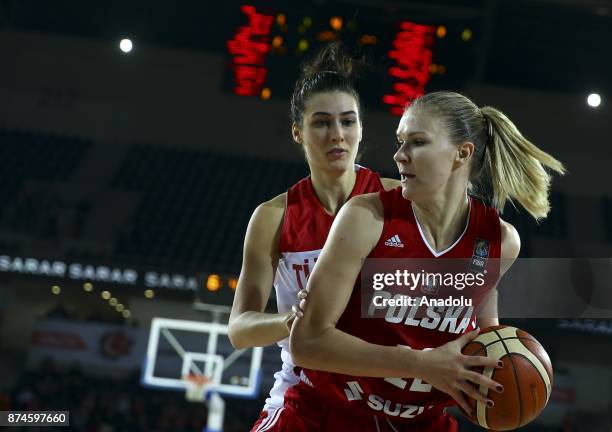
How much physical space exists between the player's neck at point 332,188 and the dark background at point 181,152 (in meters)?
6.32

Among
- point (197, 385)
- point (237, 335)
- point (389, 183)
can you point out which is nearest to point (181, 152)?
point (197, 385)

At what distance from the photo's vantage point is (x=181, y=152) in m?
14.4

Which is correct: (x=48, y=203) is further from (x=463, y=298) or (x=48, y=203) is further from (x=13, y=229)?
(x=463, y=298)

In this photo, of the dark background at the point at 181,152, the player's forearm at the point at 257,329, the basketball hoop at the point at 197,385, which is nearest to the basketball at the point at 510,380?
the player's forearm at the point at 257,329

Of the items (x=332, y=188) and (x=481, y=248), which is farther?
(x=332, y=188)

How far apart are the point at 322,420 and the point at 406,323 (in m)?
0.44

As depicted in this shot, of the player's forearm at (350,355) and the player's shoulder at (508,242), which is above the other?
the player's shoulder at (508,242)

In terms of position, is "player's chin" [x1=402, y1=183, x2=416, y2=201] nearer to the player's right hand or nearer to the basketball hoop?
the player's right hand

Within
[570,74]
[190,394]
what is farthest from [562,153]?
[190,394]

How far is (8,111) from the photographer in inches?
571

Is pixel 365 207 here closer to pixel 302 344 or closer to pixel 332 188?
pixel 302 344

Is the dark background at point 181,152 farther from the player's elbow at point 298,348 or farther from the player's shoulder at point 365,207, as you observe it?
the player's elbow at point 298,348

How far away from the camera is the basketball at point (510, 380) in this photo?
7.80ft

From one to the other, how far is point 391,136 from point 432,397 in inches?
451
